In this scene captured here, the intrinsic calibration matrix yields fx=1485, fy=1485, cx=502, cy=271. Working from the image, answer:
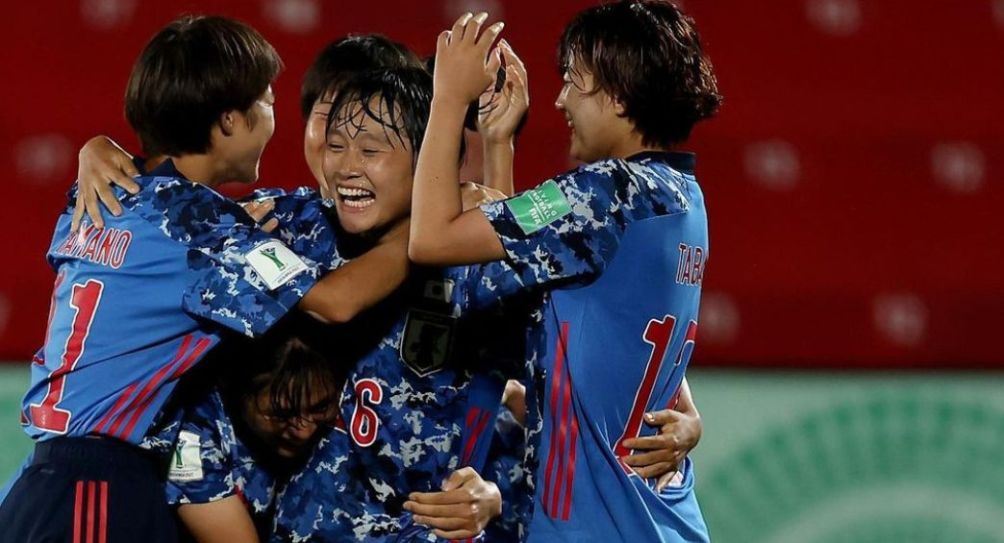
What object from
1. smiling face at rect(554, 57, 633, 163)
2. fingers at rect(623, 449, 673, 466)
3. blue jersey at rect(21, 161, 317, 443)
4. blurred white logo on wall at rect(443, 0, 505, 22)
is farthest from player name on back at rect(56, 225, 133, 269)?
blurred white logo on wall at rect(443, 0, 505, 22)

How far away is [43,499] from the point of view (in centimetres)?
189

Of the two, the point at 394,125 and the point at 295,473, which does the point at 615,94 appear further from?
the point at 295,473

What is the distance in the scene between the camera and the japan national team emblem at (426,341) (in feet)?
6.49

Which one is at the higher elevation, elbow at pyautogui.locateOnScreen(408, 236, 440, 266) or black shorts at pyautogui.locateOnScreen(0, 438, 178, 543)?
elbow at pyautogui.locateOnScreen(408, 236, 440, 266)

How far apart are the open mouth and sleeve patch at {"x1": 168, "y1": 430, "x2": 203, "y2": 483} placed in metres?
0.38

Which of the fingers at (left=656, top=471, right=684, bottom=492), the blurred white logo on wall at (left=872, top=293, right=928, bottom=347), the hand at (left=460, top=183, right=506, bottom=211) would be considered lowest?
the blurred white logo on wall at (left=872, top=293, right=928, bottom=347)

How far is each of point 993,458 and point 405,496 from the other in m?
1.62

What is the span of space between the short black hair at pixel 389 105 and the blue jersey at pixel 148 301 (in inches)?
7.8

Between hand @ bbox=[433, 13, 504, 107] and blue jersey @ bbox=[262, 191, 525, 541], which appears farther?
blue jersey @ bbox=[262, 191, 525, 541]

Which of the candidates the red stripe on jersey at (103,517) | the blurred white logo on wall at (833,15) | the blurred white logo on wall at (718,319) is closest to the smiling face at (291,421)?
the red stripe on jersey at (103,517)

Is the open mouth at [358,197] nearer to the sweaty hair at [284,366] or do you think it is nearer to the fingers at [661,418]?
the sweaty hair at [284,366]

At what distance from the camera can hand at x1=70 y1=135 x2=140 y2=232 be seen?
6.41ft

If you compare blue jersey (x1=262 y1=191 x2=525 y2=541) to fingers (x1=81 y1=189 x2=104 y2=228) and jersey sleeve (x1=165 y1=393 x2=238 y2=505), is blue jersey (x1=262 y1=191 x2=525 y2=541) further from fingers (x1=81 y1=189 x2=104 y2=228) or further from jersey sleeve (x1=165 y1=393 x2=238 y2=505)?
fingers (x1=81 y1=189 x2=104 y2=228)

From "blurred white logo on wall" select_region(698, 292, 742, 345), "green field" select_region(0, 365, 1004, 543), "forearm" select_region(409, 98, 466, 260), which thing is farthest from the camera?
"blurred white logo on wall" select_region(698, 292, 742, 345)
